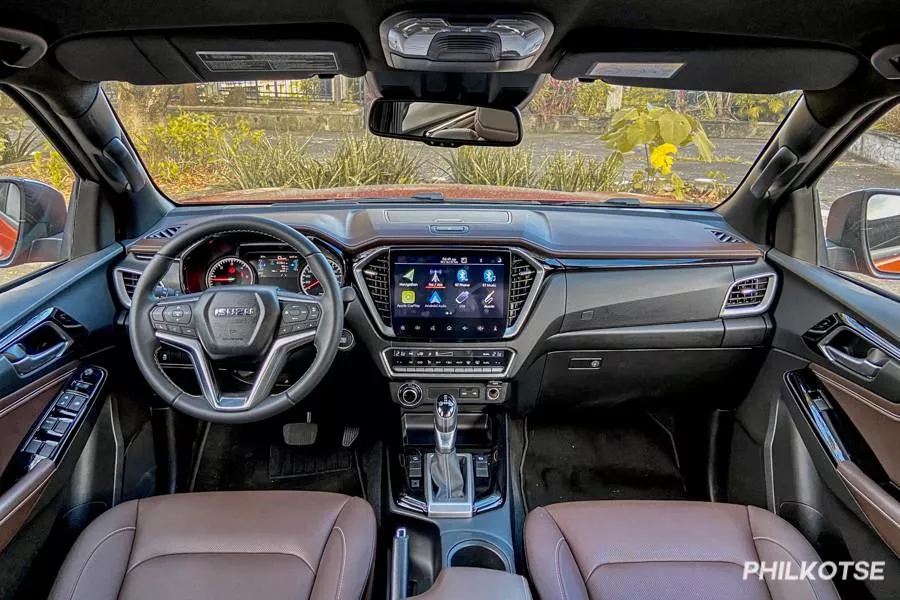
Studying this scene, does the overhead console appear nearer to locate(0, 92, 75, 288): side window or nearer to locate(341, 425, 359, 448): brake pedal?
locate(0, 92, 75, 288): side window

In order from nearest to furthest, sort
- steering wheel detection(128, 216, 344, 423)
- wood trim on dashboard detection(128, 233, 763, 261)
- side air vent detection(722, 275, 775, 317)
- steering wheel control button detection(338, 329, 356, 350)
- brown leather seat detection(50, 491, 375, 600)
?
brown leather seat detection(50, 491, 375, 600) < steering wheel detection(128, 216, 344, 423) < wood trim on dashboard detection(128, 233, 763, 261) < steering wheel control button detection(338, 329, 356, 350) < side air vent detection(722, 275, 775, 317)

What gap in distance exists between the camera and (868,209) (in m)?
2.31

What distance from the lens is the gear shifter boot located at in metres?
2.50

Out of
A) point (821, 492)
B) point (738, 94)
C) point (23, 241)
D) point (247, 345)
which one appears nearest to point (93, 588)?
point (247, 345)

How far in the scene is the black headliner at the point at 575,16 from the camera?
1544mm

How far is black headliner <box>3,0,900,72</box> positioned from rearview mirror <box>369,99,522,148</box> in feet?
1.68

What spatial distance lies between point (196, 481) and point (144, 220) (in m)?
1.23

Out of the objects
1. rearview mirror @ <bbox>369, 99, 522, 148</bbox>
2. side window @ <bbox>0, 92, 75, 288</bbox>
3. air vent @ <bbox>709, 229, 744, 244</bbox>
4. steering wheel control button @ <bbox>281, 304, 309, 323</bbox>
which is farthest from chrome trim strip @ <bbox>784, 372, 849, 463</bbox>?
side window @ <bbox>0, 92, 75, 288</bbox>

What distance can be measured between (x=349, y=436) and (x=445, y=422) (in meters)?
0.79

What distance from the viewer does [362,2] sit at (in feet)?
5.08

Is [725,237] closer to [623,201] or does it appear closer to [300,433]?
[623,201]

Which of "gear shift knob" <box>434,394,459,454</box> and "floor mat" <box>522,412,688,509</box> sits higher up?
"gear shift knob" <box>434,394,459,454</box>

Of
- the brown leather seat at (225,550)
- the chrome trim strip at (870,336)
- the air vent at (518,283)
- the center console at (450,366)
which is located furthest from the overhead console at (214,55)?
the chrome trim strip at (870,336)

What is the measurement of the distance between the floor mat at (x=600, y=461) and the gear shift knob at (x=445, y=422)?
697 mm
